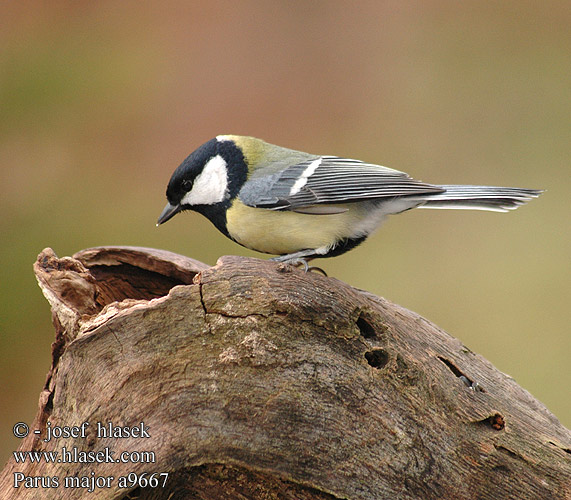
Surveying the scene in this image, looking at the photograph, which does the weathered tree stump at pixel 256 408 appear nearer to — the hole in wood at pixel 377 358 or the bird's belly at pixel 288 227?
the hole in wood at pixel 377 358

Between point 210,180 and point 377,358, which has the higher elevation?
point 210,180

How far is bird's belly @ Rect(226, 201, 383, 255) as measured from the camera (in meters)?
1.70

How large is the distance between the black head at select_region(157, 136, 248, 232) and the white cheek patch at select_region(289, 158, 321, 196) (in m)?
0.16

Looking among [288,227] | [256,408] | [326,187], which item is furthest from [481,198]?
[256,408]

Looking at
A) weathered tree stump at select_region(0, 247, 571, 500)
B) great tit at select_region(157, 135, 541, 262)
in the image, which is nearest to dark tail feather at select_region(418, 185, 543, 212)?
great tit at select_region(157, 135, 541, 262)

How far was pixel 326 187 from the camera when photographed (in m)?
1.72

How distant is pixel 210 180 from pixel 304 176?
0.87 feet

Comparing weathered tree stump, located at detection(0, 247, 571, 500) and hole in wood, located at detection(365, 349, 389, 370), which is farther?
hole in wood, located at detection(365, 349, 389, 370)

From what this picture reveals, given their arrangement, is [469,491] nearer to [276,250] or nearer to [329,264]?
[276,250]

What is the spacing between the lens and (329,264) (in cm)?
285

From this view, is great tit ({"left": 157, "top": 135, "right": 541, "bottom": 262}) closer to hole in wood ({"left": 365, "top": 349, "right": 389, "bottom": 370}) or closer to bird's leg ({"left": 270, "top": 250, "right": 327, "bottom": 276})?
bird's leg ({"left": 270, "top": 250, "right": 327, "bottom": 276})

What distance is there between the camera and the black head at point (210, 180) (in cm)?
177

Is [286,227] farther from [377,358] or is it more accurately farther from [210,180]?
[377,358]

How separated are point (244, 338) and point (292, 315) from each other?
11cm
